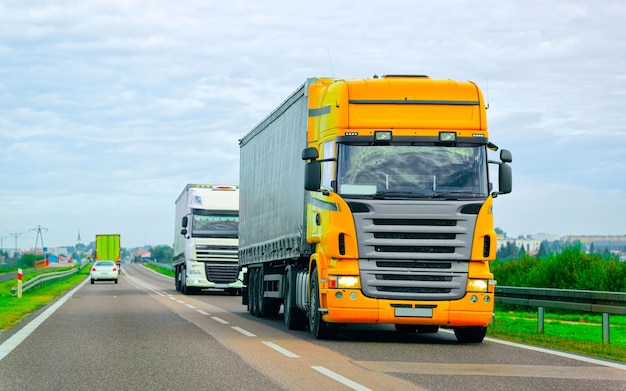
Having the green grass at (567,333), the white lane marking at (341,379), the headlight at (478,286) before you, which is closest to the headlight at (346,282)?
the headlight at (478,286)

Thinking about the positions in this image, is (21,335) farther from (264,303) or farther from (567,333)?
(567,333)

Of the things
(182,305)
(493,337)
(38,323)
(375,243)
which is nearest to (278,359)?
(375,243)

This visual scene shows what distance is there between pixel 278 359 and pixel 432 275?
10.2ft

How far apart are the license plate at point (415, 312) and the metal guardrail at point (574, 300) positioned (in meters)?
2.83

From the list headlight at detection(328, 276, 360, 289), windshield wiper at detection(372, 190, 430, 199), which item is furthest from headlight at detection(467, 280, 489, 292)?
headlight at detection(328, 276, 360, 289)

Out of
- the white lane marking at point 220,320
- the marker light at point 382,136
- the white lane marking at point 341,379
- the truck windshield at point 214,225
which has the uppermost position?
the marker light at point 382,136

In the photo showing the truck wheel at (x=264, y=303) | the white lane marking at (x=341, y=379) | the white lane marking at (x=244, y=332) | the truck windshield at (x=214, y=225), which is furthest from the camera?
the truck windshield at (x=214, y=225)

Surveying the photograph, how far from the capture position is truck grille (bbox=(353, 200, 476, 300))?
14.0 metres

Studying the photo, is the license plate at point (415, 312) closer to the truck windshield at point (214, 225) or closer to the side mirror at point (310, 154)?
the side mirror at point (310, 154)

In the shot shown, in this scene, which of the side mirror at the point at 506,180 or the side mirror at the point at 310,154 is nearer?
the side mirror at the point at 506,180

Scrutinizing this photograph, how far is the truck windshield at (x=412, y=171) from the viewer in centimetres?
1408

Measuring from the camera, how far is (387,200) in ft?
45.9

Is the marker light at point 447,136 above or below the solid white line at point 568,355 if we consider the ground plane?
above

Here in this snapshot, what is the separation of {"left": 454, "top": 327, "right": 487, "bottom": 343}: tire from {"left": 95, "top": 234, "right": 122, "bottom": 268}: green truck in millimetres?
63026
